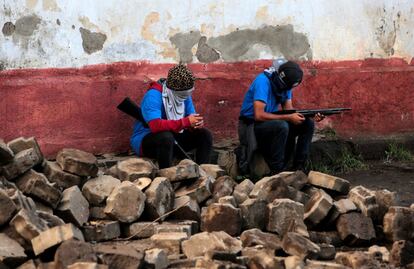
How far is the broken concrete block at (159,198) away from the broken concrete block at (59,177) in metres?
0.60

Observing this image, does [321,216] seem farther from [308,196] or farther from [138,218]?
[138,218]

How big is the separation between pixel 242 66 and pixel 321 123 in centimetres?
110

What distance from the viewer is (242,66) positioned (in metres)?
8.73

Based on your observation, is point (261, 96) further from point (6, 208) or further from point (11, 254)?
point (11, 254)

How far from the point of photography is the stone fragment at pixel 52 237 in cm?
537

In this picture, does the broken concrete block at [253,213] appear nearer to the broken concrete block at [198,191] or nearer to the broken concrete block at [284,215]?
the broken concrete block at [284,215]

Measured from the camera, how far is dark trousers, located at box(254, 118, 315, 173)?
8125 mm

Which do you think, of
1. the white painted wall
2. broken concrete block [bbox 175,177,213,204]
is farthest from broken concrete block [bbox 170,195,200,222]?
the white painted wall

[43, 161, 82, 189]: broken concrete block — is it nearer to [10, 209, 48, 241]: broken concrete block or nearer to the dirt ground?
[10, 209, 48, 241]: broken concrete block

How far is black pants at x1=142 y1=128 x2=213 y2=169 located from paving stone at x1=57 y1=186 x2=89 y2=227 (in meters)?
1.17

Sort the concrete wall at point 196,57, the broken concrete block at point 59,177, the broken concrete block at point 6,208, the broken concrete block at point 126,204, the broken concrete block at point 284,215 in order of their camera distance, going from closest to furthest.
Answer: the broken concrete block at point 6,208, the broken concrete block at point 284,215, the broken concrete block at point 126,204, the broken concrete block at point 59,177, the concrete wall at point 196,57

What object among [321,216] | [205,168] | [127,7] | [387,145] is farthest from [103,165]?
[387,145]

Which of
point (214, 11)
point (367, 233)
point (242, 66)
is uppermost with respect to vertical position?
point (214, 11)

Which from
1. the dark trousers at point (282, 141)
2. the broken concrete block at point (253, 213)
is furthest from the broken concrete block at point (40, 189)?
the dark trousers at point (282, 141)
